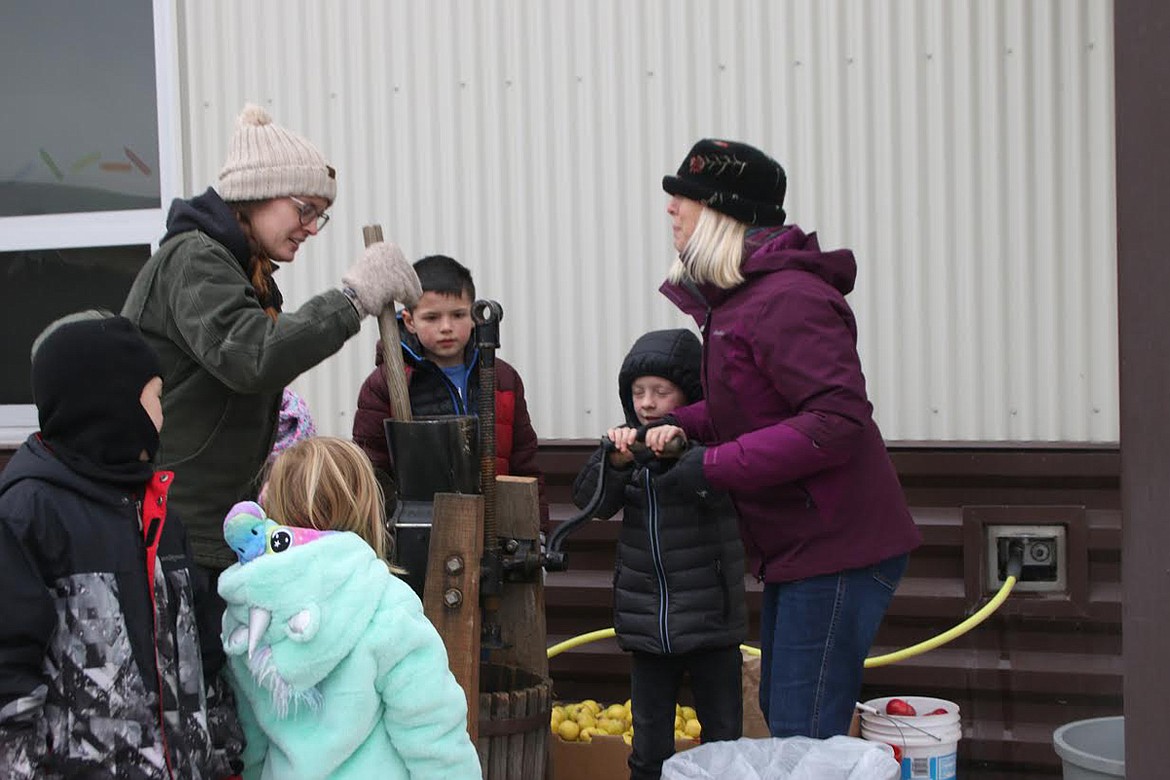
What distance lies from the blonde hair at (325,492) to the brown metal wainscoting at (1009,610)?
7.43 ft

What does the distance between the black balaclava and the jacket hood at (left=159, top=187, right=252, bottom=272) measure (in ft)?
2.80

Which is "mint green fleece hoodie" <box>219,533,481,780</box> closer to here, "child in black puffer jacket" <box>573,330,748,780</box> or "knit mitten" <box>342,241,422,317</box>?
"knit mitten" <box>342,241,422,317</box>

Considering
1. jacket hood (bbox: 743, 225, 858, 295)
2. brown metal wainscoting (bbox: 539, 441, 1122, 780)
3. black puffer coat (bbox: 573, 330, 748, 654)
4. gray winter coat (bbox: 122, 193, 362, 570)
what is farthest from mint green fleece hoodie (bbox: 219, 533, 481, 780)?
brown metal wainscoting (bbox: 539, 441, 1122, 780)

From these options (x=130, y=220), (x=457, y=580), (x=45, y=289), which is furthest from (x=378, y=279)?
(x=45, y=289)

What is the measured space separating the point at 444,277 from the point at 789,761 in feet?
6.04

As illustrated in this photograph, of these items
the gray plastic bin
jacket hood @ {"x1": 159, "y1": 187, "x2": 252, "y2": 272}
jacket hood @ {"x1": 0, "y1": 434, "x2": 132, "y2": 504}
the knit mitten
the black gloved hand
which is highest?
jacket hood @ {"x1": 159, "y1": 187, "x2": 252, "y2": 272}

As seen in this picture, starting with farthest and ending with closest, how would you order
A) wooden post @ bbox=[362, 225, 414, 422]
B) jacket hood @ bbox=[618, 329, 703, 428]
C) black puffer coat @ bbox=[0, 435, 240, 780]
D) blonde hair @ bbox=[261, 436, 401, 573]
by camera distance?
jacket hood @ bbox=[618, 329, 703, 428] < wooden post @ bbox=[362, 225, 414, 422] < blonde hair @ bbox=[261, 436, 401, 573] < black puffer coat @ bbox=[0, 435, 240, 780]

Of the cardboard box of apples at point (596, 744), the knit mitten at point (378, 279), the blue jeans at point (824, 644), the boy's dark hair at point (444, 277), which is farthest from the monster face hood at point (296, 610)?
the cardboard box of apples at point (596, 744)

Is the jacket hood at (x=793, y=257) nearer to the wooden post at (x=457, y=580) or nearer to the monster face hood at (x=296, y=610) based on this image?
the wooden post at (x=457, y=580)

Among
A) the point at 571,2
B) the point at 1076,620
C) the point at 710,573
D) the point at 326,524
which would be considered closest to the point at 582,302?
the point at 571,2

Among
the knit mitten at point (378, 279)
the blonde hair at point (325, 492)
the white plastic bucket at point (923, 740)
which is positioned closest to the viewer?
the blonde hair at point (325, 492)

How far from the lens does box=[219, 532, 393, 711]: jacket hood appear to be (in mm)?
2676

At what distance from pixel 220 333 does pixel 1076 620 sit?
2.94 metres

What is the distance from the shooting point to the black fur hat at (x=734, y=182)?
11.7ft
